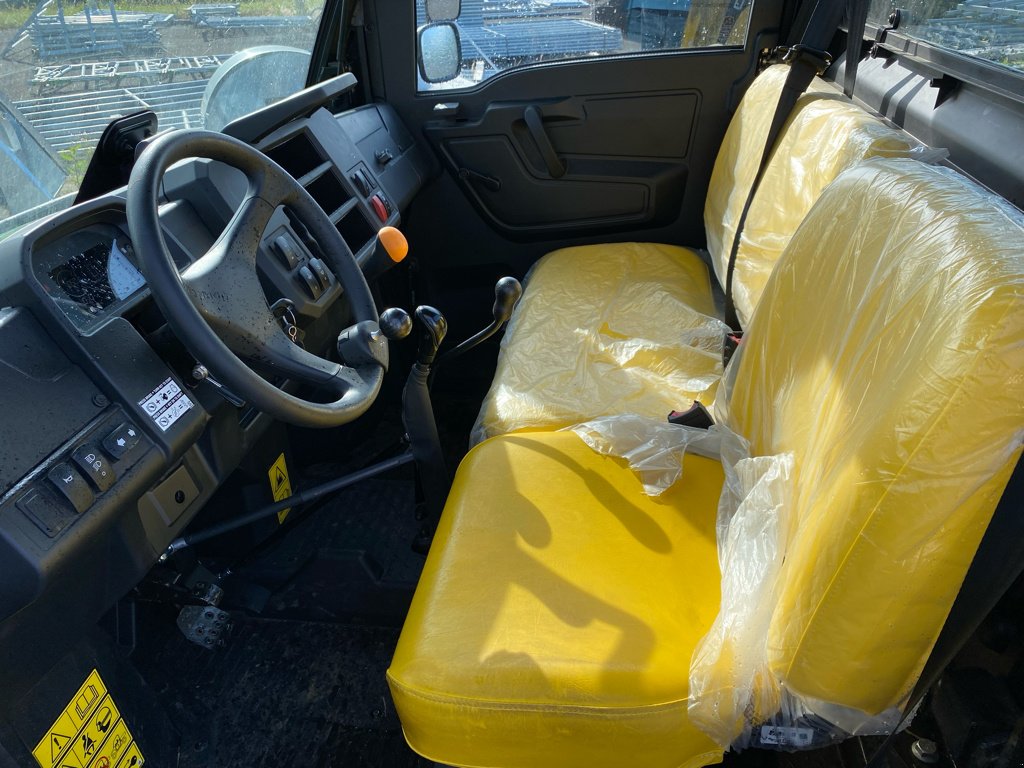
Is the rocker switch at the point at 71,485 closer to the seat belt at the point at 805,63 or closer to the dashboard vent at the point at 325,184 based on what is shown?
the dashboard vent at the point at 325,184

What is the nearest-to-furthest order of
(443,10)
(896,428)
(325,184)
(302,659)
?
1. (896,428)
2. (302,659)
3. (325,184)
4. (443,10)

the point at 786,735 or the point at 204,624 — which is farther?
the point at 204,624

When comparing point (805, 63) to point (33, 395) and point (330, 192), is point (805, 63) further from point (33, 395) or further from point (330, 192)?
point (33, 395)

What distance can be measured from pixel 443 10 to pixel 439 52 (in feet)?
0.44

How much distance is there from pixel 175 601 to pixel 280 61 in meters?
1.48

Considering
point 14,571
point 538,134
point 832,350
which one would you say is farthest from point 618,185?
point 14,571

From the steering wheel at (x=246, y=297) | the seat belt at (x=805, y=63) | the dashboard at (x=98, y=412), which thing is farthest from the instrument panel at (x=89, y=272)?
the seat belt at (x=805, y=63)

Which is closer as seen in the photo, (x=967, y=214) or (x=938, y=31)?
(x=967, y=214)

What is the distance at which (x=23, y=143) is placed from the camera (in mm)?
1284

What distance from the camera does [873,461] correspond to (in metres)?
0.77

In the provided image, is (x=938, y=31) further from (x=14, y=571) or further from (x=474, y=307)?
(x=14, y=571)

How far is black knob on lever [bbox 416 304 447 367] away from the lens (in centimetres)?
137

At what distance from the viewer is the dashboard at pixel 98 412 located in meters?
0.88

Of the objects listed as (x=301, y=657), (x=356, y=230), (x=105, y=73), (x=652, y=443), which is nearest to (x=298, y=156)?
(x=356, y=230)
